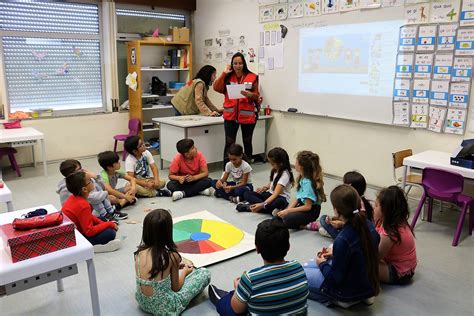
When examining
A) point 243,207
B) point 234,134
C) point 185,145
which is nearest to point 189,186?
point 185,145

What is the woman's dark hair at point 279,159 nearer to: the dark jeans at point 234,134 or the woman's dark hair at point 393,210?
the woman's dark hair at point 393,210

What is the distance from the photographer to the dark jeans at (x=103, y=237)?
9.83ft

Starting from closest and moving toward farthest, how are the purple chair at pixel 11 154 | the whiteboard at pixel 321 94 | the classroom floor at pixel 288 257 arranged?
1. the classroom floor at pixel 288 257
2. the whiteboard at pixel 321 94
3. the purple chair at pixel 11 154

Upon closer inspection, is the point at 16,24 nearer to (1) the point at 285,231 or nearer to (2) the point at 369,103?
(2) the point at 369,103

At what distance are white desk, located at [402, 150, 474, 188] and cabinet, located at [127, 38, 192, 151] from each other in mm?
4034

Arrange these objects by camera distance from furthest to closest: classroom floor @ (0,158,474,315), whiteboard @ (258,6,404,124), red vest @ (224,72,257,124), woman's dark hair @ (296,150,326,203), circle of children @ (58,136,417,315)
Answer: red vest @ (224,72,257,124)
whiteboard @ (258,6,404,124)
woman's dark hair @ (296,150,326,203)
classroom floor @ (0,158,474,315)
circle of children @ (58,136,417,315)

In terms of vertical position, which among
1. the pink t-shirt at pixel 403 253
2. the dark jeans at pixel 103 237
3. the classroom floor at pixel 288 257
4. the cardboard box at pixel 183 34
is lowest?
the classroom floor at pixel 288 257

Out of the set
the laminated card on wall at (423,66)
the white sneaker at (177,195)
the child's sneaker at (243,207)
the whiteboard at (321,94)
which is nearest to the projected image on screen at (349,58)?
the whiteboard at (321,94)

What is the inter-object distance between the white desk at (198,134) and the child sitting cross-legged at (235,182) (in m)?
1.02

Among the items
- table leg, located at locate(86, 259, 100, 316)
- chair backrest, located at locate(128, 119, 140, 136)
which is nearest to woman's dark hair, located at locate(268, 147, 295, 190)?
table leg, located at locate(86, 259, 100, 316)

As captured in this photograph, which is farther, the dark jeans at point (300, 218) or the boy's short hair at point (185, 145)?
the boy's short hair at point (185, 145)

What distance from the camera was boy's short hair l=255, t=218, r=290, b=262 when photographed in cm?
174

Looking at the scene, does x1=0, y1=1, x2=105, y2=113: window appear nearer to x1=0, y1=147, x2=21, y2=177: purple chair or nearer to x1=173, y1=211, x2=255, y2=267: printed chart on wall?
x1=0, y1=147, x2=21, y2=177: purple chair

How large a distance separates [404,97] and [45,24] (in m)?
4.84
